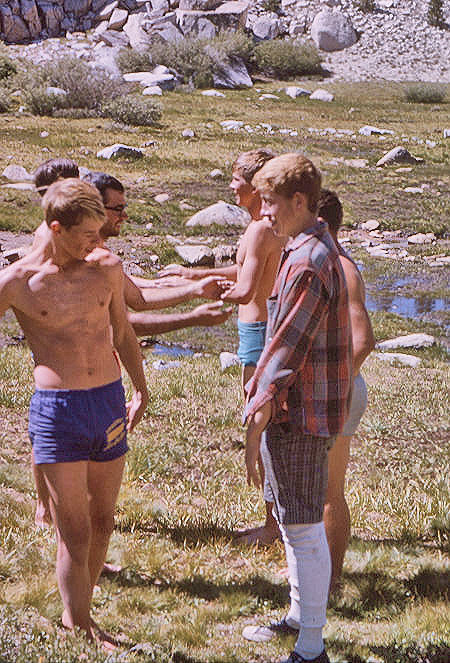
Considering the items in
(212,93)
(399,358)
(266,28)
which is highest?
(399,358)

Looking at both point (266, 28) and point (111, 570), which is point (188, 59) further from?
point (111, 570)

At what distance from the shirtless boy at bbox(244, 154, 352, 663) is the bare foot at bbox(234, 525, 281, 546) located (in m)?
1.52

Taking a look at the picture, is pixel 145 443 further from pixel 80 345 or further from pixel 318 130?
pixel 318 130

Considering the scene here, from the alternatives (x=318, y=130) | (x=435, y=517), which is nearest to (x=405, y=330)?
(x=435, y=517)

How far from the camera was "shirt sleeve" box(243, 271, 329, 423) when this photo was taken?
328cm

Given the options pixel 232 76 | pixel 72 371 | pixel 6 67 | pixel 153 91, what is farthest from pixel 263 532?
pixel 232 76

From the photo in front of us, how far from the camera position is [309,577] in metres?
3.46

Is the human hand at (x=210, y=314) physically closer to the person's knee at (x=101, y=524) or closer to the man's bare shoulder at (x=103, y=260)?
the man's bare shoulder at (x=103, y=260)

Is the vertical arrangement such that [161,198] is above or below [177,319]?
below

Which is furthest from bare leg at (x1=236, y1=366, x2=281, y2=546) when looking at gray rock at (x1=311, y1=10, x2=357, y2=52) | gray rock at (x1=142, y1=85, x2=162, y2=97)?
gray rock at (x1=311, y1=10, x2=357, y2=52)

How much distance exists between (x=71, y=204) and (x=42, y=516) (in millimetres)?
2518

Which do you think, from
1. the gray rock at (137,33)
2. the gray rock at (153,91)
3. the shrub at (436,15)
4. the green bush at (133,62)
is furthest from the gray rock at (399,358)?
the shrub at (436,15)

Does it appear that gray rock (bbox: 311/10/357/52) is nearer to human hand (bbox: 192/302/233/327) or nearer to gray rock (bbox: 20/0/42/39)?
gray rock (bbox: 20/0/42/39)

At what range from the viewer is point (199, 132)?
33281mm
